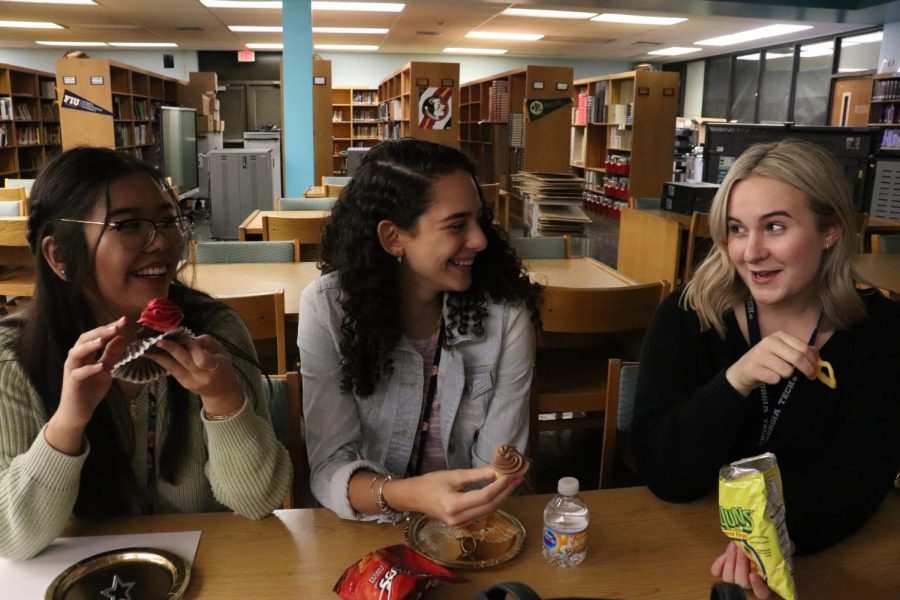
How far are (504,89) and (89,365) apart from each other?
315 inches

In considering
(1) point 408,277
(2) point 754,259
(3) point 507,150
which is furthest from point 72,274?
(3) point 507,150

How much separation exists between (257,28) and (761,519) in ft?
39.0

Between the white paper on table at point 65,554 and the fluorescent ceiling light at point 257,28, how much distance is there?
11.2m

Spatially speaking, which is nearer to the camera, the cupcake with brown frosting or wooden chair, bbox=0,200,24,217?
the cupcake with brown frosting

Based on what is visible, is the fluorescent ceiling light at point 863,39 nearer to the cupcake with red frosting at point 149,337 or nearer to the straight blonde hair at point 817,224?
the straight blonde hair at point 817,224

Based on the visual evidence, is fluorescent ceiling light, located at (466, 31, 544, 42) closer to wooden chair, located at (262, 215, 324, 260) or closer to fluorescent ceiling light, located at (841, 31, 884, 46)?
fluorescent ceiling light, located at (841, 31, 884, 46)

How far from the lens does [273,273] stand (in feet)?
9.82

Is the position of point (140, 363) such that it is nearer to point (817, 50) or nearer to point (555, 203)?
point (555, 203)

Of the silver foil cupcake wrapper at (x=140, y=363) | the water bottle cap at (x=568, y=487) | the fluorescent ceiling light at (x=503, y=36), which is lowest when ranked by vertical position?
the water bottle cap at (x=568, y=487)

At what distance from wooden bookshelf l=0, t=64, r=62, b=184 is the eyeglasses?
27.2ft

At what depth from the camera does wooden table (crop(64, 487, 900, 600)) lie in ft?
3.12

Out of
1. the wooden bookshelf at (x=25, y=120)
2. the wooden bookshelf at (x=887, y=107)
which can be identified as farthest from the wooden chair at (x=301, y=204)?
the wooden bookshelf at (x=887, y=107)

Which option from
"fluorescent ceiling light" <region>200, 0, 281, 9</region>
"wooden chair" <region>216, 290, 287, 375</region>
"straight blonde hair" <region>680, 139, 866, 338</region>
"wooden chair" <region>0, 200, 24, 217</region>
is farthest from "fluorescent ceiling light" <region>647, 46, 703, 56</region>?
"straight blonde hair" <region>680, 139, 866, 338</region>

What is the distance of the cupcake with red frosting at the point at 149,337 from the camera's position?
975 mm
